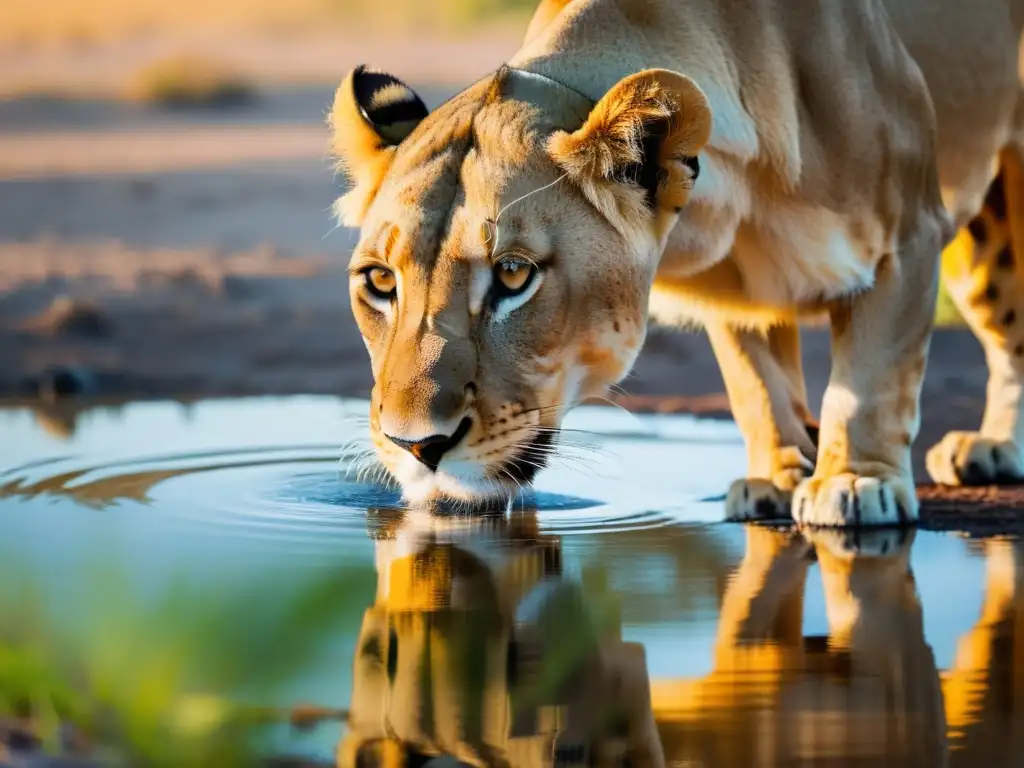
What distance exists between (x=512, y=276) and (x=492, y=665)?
0.83 meters

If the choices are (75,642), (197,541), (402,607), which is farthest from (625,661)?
(197,541)

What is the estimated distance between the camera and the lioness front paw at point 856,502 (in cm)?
389

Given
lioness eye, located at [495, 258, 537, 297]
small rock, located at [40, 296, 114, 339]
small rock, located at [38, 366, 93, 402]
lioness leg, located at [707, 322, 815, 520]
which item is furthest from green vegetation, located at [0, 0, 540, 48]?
lioness eye, located at [495, 258, 537, 297]

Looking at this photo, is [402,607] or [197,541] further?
[197,541]

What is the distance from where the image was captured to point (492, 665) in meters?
2.75

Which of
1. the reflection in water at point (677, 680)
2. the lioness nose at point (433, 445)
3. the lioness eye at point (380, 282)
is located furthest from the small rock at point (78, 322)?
the lioness nose at point (433, 445)

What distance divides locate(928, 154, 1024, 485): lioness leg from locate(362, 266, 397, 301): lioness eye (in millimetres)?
1791

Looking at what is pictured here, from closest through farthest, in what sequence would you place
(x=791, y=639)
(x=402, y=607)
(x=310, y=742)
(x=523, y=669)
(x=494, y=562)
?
(x=310, y=742) < (x=523, y=669) < (x=791, y=639) < (x=402, y=607) < (x=494, y=562)

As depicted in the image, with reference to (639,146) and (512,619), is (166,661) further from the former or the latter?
(639,146)

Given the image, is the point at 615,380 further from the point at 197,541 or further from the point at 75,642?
the point at 75,642

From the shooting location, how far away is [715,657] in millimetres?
2812

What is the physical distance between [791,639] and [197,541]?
1261 millimetres

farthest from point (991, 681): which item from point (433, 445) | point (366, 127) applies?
point (366, 127)

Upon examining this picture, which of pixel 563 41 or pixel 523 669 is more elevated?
pixel 563 41
